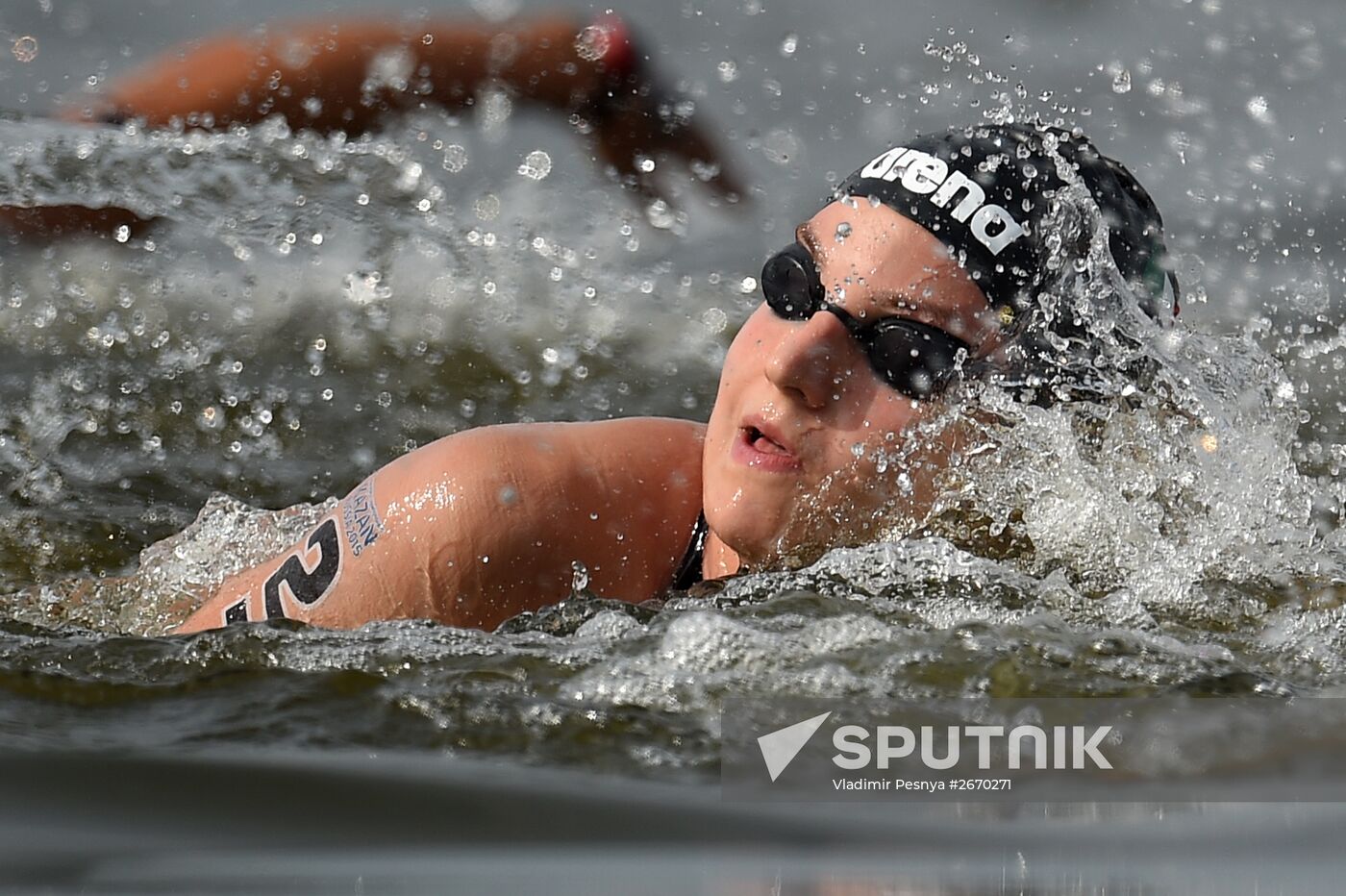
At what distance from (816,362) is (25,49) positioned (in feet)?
18.4

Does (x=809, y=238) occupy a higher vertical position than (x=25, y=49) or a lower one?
lower

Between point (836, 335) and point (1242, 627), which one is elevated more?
point (836, 335)

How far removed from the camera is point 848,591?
2939 mm

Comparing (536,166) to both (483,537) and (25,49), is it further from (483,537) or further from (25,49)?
(483,537)

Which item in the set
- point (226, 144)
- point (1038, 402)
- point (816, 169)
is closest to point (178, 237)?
point (226, 144)

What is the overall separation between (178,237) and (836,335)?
10.8 feet

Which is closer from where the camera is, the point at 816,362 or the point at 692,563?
the point at 816,362

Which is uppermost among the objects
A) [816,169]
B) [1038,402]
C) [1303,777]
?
[816,169]

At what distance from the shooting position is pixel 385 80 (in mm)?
5832

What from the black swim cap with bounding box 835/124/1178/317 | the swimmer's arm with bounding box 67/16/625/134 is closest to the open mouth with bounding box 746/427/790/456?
the black swim cap with bounding box 835/124/1178/317

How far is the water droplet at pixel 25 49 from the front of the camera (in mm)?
7227

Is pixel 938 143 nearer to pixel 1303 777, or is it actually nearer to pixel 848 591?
pixel 848 591

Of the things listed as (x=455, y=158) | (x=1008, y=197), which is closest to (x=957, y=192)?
(x=1008, y=197)

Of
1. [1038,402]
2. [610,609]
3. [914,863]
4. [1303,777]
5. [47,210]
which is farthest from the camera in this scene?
[47,210]
